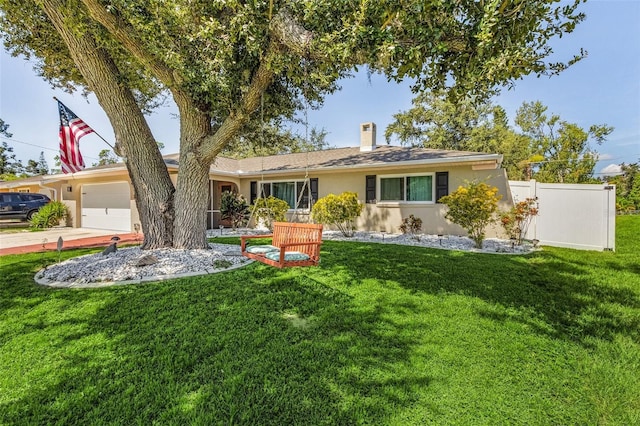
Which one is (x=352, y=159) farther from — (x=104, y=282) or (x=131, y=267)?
(x=104, y=282)

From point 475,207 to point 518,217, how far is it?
6.38 feet

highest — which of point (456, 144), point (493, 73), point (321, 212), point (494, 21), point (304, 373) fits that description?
point (456, 144)

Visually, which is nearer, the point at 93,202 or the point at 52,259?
the point at 52,259

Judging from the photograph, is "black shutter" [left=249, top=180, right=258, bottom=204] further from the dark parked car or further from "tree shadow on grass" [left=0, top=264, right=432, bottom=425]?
the dark parked car

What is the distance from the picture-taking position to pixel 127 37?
19.0ft

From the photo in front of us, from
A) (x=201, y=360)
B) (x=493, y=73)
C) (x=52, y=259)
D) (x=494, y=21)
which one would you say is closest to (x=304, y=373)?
(x=201, y=360)

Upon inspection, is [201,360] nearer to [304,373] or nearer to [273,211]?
[304,373]

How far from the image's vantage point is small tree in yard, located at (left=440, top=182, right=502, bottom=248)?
879 cm

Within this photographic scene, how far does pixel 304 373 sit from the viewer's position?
2816 mm

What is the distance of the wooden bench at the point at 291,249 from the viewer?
15.7 ft

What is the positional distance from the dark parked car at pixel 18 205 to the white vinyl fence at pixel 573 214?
24.6 m

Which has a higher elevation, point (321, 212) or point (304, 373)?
point (321, 212)

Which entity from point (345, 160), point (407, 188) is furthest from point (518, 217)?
point (345, 160)

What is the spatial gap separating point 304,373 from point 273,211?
10.5 meters
